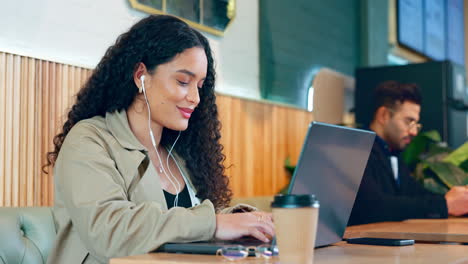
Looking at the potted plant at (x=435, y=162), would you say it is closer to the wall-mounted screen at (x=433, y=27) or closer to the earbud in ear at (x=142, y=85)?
the wall-mounted screen at (x=433, y=27)

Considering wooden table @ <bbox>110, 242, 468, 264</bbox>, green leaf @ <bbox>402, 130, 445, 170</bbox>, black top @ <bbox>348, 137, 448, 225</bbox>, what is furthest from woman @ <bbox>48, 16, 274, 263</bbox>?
green leaf @ <bbox>402, 130, 445, 170</bbox>

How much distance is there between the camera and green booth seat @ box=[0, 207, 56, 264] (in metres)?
1.71

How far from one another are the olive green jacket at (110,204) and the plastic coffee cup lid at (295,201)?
37 centimetres

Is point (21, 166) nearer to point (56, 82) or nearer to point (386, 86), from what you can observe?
point (56, 82)

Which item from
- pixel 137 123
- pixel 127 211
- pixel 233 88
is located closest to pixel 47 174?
pixel 137 123

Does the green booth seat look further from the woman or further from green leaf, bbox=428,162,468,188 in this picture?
green leaf, bbox=428,162,468,188

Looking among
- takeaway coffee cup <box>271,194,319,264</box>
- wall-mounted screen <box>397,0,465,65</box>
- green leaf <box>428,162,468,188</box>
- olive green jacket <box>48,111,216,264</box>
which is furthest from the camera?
wall-mounted screen <box>397,0,465,65</box>

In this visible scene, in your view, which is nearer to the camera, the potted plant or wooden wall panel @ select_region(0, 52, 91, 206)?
wooden wall panel @ select_region(0, 52, 91, 206)

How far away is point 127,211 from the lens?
1449 millimetres

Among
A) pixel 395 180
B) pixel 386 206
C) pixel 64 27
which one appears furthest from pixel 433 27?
pixel 64 27

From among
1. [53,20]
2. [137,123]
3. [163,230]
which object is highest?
[53,20]

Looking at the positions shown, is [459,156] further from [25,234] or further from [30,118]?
[25,234]

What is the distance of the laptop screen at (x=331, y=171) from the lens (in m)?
1.25

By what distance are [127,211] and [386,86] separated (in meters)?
2.71
